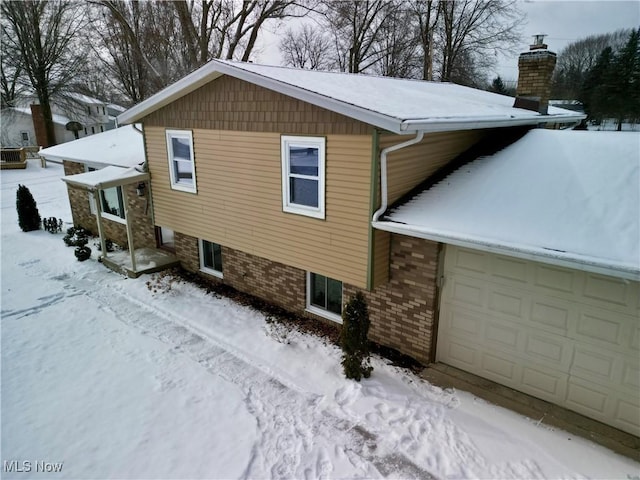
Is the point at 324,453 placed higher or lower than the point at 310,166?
lower

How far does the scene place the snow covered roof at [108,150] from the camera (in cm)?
1274

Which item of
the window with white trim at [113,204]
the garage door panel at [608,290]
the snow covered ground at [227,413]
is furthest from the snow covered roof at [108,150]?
the garage door panel at [608,290]

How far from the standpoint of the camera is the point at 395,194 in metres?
7.01

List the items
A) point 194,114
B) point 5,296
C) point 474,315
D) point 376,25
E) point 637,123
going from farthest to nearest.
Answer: point 637,123, point 376,25, point 5,296, point 194,114, point 474,315

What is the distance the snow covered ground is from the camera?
532 centimetres

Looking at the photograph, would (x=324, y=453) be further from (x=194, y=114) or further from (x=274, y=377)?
(x=194, y=114)

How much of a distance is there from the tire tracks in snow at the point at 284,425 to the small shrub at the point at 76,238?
5017 millimetres

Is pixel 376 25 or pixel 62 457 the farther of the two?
pixel 376 25

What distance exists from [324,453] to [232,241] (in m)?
5.15

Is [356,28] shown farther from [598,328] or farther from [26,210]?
[598,328]

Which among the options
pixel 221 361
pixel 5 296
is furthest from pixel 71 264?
pixel 221 361

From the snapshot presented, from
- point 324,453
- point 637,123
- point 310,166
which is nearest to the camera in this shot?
point 324,453

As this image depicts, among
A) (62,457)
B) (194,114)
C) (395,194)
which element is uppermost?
(194,114)

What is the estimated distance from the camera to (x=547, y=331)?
618 centimetres
